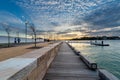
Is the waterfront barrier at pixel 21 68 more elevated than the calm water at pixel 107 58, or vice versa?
the waterfront barrier at pixel 21 68

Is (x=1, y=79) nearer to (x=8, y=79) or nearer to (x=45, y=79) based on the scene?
(x=8, y=79)

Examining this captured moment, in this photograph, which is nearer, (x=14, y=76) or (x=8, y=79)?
(x=8, y=79)

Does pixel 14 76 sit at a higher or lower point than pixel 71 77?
higher

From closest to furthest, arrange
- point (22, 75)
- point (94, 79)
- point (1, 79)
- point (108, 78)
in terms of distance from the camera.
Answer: point (1, 79)
point (22, 75)
point (108, 78)
point (94, 79)

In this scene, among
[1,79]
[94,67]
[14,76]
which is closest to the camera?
[1,79]

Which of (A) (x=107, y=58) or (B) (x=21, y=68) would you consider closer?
(B) (x=21, y=68)

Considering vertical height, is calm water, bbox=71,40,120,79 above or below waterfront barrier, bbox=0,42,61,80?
below

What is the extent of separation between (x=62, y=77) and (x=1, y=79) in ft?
14.2

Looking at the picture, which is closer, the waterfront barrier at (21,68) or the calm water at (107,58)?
the waterfront barrier at (21,68)

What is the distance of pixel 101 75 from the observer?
6.03 metres

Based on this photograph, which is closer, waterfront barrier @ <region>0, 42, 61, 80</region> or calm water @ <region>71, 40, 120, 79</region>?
waterfront barrier @ <region>0, 42, 61, 80</region>

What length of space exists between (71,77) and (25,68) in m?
3.59

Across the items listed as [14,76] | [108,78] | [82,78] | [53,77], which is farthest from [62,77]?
[14,76]

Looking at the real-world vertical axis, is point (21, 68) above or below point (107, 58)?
above
